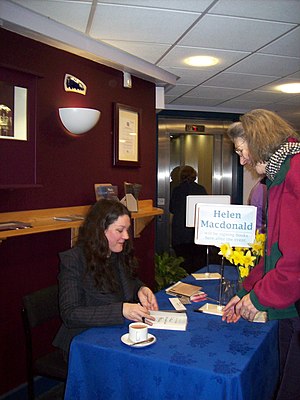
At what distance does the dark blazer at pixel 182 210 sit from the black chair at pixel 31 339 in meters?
2.85

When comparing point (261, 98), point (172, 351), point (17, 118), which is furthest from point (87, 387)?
point (261, 98)

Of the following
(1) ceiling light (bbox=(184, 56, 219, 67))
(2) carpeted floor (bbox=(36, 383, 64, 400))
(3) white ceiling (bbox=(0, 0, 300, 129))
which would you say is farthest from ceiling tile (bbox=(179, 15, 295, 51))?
(2) carpeted floor (bbox=(36, 383, 64, 400))

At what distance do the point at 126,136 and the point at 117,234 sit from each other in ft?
4.98

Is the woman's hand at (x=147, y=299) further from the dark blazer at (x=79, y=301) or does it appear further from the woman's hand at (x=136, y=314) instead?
the woman's hand at (x=136, y=314)

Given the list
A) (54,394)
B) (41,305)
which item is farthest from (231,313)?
(54,394)

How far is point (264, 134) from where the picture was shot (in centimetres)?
171

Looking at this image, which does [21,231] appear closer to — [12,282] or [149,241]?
[12,282]

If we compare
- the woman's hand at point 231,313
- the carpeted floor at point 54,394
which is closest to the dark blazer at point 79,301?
the woman's hand at point 231,313

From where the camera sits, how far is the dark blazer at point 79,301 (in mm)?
1798

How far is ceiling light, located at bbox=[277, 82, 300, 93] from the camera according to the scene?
4.29m

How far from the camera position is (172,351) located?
1.53 metres

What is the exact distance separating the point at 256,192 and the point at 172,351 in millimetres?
2077

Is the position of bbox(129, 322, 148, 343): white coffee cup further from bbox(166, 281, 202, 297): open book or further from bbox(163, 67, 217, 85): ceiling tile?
bbox(163, 67, 217, 85): ceiling tile

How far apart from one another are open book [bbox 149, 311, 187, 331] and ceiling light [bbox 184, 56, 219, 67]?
7.24 ft
